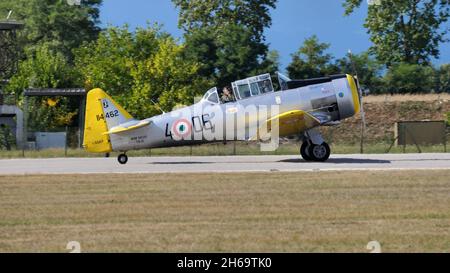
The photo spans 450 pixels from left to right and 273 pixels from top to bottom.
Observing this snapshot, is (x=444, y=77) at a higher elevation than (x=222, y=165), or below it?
higher

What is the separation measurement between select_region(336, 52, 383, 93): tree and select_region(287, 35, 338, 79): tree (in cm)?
99

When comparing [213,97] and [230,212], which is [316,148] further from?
[230,212]

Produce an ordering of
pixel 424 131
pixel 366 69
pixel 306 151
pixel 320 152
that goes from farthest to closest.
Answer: pixel 366 69
pixel 424 131
pixel 306 151
pixel 320 152

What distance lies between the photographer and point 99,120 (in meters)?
26.3

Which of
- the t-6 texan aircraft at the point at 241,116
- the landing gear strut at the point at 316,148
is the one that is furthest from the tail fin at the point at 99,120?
the landing gear strut at the point at 316,148

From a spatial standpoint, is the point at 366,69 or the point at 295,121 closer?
the point at 295,121

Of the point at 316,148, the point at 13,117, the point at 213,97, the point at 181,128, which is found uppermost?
the point at 13,117

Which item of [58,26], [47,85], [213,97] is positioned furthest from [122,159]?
[58,26]

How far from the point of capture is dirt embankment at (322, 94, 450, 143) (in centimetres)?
5038

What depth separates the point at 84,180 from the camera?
70.9 ft

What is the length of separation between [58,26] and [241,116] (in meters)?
61.6

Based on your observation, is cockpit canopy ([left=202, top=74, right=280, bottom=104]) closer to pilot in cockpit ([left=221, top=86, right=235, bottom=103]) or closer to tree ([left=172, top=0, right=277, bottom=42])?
pilot in cockpit ([left=221, top=86, right=235, bottom=103])

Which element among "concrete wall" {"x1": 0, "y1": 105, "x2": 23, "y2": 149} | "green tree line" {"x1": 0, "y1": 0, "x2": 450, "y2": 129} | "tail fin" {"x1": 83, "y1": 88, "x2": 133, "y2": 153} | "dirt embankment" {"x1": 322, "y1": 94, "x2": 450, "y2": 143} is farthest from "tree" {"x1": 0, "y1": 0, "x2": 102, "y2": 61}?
"tail fin" {"x1": 83, "y1": 88, "x2": 133, "y2": 153}

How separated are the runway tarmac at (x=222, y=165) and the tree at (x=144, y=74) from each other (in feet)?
68.7
